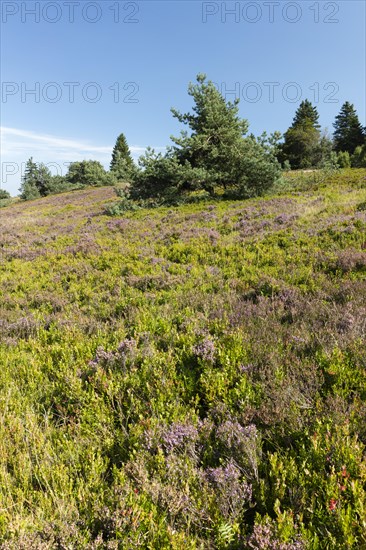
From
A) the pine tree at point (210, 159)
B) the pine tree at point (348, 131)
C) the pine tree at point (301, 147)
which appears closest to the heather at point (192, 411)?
the pine tree at point (210, 159)

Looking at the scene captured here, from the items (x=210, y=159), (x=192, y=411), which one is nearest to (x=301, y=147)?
(x=210, y=159)

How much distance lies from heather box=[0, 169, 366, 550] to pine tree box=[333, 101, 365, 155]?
2172 inches

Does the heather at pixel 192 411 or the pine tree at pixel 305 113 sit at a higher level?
the pine tree at pixel 305 113

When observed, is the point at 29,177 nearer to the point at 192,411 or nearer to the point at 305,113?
the point at 305,113

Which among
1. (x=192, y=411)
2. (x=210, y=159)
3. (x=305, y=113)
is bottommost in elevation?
(x=192, y=411)

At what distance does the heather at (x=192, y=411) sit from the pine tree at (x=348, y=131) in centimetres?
5517

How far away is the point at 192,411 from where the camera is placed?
9.11 ft

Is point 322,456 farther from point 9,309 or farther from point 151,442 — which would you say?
point 9,309

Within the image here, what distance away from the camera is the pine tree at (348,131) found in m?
50.3

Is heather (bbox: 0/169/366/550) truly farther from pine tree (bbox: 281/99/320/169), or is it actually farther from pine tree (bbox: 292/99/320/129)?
pine tree (bbox: 292/99/320/129)

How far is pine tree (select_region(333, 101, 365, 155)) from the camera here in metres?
50.3

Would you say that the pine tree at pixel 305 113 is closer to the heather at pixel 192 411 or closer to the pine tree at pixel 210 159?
the pine tree at pixel 210 159

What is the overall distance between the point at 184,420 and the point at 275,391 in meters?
0.95

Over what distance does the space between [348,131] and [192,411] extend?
62.4m
